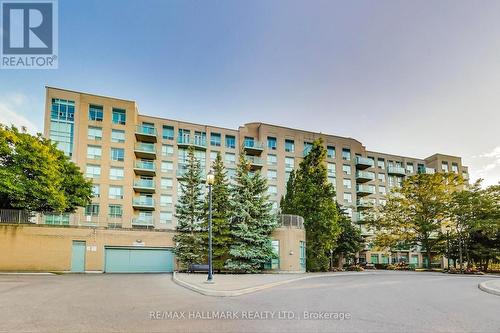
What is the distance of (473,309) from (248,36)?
56.7ft

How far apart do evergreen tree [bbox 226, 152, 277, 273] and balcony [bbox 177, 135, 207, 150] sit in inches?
825

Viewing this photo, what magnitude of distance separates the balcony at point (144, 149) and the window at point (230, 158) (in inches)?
403

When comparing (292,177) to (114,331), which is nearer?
(114,331)

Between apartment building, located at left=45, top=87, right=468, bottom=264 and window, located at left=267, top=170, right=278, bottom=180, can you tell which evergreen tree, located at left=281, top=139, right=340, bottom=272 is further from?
window, located at left=267, top=170, right=278, bottom=180

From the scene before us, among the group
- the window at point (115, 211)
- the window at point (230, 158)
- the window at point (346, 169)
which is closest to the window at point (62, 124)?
the window at point (115, 211)

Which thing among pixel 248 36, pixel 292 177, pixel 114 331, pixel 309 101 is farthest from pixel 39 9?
pixel 292 177

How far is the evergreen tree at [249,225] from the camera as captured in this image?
1071 inches

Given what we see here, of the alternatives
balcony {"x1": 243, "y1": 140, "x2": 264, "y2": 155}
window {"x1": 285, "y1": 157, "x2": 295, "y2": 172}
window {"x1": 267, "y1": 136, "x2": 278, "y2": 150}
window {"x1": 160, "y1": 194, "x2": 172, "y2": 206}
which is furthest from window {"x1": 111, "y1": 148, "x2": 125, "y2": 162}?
window {"x1": 285, "y1": 157, "x2": 295, "y2": 172}

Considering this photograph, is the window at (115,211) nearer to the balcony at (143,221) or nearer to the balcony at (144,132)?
the balcony at (143,221)

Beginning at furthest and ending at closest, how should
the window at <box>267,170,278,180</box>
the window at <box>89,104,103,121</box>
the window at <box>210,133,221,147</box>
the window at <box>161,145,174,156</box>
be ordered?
the window at <box>267,170,278,180</box>, the window at <box>210,133,221,147</box>, the window at <box>161,145,174,156</box>, the window at <box>89,104,103,121</box>

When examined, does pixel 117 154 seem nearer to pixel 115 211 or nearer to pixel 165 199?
pixel 115 211

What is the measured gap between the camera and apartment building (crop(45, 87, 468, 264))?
42.3m

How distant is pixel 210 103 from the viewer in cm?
2778

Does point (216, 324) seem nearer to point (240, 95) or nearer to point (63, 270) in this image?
point (240, 95)
